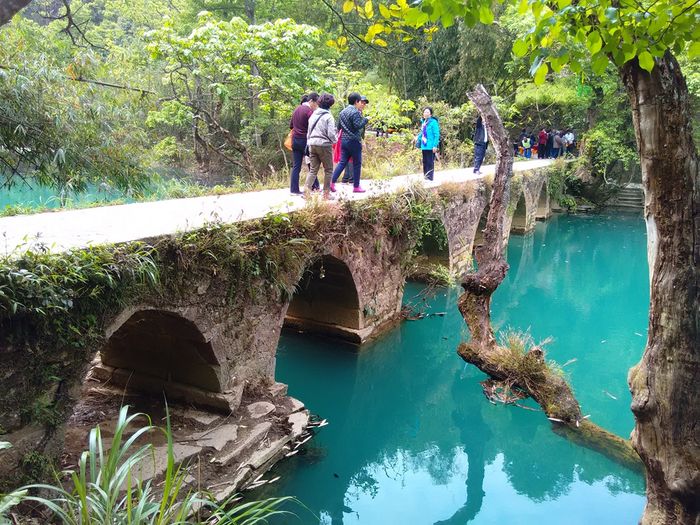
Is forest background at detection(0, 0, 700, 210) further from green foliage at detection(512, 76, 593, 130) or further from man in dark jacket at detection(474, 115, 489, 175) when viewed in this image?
man in dark jacket at detection(474, 115, 489, 175)

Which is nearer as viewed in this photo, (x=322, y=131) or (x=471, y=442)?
(x=322, y=131)

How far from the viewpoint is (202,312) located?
4965 mm

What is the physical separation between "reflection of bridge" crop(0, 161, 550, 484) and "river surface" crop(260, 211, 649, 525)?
34.4 inches

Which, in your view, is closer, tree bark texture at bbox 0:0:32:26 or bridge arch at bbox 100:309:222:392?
tree bark texture at bbox 0:0:32:26

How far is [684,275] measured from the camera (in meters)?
3.01

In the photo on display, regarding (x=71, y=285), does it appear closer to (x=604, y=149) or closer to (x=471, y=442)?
(x=471, y=442)

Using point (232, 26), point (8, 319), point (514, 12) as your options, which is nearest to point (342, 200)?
point (8, 319)

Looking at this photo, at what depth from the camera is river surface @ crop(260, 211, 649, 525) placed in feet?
18.5

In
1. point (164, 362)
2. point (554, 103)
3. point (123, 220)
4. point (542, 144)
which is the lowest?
point (164, 362)

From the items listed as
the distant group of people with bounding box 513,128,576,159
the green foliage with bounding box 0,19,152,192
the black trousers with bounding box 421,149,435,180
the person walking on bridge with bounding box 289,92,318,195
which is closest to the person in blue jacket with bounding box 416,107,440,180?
the black trousers with bounding box 421,149,435,180

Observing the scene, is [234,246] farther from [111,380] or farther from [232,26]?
[232,26]

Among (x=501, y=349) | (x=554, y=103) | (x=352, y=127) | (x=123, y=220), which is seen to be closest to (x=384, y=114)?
(x=352, y=127)

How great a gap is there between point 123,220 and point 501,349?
4475 mm

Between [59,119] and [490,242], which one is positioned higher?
[59,119]
